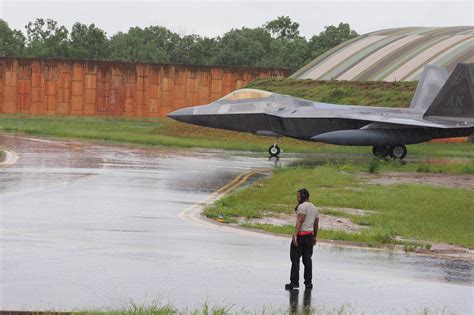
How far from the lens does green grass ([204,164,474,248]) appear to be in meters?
20.7

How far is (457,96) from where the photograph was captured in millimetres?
41625

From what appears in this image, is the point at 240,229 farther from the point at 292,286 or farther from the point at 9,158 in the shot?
the point at 9,158

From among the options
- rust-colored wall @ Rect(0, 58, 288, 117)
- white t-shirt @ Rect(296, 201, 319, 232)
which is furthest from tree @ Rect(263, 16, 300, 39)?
white t-shirt @ Rect(296, 201, 319, 232)

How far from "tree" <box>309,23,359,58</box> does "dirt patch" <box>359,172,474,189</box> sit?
86.9m

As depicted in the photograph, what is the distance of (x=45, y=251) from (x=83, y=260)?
0.95m

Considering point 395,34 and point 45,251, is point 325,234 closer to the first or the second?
point 45,251

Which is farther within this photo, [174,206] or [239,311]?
[174,206]

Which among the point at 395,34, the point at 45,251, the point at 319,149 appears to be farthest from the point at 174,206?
the point at 395,34

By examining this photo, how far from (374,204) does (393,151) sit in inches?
653

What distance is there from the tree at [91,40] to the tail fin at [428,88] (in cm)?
7500

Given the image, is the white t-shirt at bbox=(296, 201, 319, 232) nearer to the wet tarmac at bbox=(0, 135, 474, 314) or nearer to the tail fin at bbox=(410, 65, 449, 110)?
the wet tarmac at bbox=(0, 135, 474, 314)

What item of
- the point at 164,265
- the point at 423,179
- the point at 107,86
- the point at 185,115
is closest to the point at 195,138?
the point at 185,115

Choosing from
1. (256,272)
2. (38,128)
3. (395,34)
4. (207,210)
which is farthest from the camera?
(395,34)

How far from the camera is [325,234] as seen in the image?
1992cm
